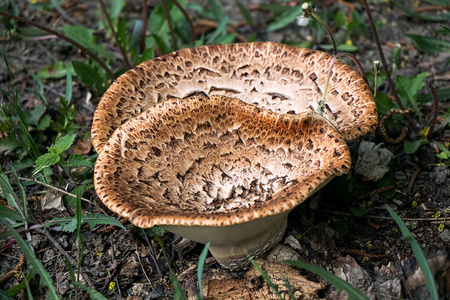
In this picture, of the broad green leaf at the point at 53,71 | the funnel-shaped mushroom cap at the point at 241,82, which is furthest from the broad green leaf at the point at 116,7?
the funnel-shaped mushroom cap at the point at 241,82

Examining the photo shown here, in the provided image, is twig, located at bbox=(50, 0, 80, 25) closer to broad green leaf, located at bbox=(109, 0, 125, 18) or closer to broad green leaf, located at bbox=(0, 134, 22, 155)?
broad green leaf, located at bbox=(109, 0, 125, 18)

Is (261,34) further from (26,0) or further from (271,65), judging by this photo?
(26,0)

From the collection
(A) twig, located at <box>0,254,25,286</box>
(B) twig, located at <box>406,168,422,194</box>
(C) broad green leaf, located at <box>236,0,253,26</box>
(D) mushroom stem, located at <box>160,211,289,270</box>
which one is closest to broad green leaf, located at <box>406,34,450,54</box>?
(B) twig, located at <box>406,168,422,194</box>

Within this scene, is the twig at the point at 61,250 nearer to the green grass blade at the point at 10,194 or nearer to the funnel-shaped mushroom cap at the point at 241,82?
the green grass blade at the point at 10,194

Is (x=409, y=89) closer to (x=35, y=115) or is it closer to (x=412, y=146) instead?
(x=412, y=146)

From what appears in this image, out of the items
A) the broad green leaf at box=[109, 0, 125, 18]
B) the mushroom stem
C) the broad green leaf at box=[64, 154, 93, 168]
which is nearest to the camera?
the mushroom stem


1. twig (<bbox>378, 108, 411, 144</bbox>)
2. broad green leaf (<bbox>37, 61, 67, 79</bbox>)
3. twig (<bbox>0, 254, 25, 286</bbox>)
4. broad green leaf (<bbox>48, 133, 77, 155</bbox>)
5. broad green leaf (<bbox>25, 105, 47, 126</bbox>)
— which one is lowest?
twig (<bbox>0, 254, 25, 286</bbox>)

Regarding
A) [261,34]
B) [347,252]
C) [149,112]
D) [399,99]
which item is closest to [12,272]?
[149,112]
